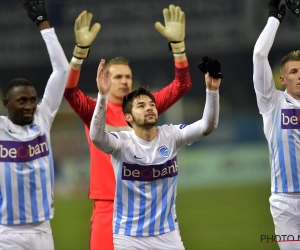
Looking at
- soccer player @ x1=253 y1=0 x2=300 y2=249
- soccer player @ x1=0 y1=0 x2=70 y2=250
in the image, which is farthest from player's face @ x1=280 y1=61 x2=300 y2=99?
soccer player @ x1=0 y1=0 x2=70 y2=250

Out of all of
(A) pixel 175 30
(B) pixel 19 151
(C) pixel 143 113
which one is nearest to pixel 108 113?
(A) pixel 175 30

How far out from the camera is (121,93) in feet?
24.8

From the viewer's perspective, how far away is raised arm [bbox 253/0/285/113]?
6750mm

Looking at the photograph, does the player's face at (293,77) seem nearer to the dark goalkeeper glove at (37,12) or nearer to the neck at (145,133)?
the neck at (145,133)

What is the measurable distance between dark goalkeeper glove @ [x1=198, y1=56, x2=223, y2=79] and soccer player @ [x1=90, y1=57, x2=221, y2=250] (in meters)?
0.03

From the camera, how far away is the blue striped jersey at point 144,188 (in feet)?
21.2

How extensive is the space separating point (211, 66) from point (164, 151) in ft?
2.34

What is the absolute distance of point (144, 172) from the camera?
650 cm

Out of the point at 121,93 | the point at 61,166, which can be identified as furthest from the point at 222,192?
the point at 121,93

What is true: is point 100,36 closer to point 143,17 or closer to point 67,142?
point 143,17

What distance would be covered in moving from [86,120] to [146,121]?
0.90 meters

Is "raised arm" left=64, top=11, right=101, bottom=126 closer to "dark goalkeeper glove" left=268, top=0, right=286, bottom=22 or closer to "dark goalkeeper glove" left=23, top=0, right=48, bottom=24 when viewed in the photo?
"dark goalkeeper glove" left=23, top=0, right=48, bottom=24

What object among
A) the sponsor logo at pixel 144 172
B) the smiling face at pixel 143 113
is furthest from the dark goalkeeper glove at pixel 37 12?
the sponsor logo at pixel 144 172

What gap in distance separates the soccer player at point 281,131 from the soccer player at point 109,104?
32.0 inches
